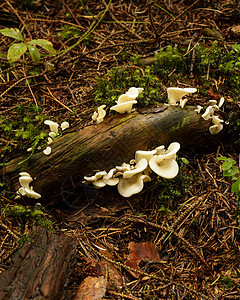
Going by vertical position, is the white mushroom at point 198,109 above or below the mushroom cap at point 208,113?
above

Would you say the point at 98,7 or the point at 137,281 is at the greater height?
the point at 98,7

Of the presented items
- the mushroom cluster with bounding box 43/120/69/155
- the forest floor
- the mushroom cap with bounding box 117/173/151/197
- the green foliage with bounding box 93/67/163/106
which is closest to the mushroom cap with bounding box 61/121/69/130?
the mushroom cluster with bounding box 43/120/69/155

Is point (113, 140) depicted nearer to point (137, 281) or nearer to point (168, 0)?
point (137, 281)

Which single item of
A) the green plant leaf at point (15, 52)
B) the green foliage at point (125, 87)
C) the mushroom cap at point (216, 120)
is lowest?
the mushroom cap at point (216, 120)

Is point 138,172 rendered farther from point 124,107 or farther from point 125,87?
point 125,87

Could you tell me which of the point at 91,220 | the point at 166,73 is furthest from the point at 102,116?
the point at 166,73

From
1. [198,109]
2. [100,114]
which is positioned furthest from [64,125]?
[198,109]

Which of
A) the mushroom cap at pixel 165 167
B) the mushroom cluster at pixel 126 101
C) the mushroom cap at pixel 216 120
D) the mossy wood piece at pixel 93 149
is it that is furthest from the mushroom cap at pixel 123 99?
the mushroom cap at pixel 216 120

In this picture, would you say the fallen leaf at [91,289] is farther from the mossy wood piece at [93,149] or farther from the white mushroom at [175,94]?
the white mushroom at [175,94]
